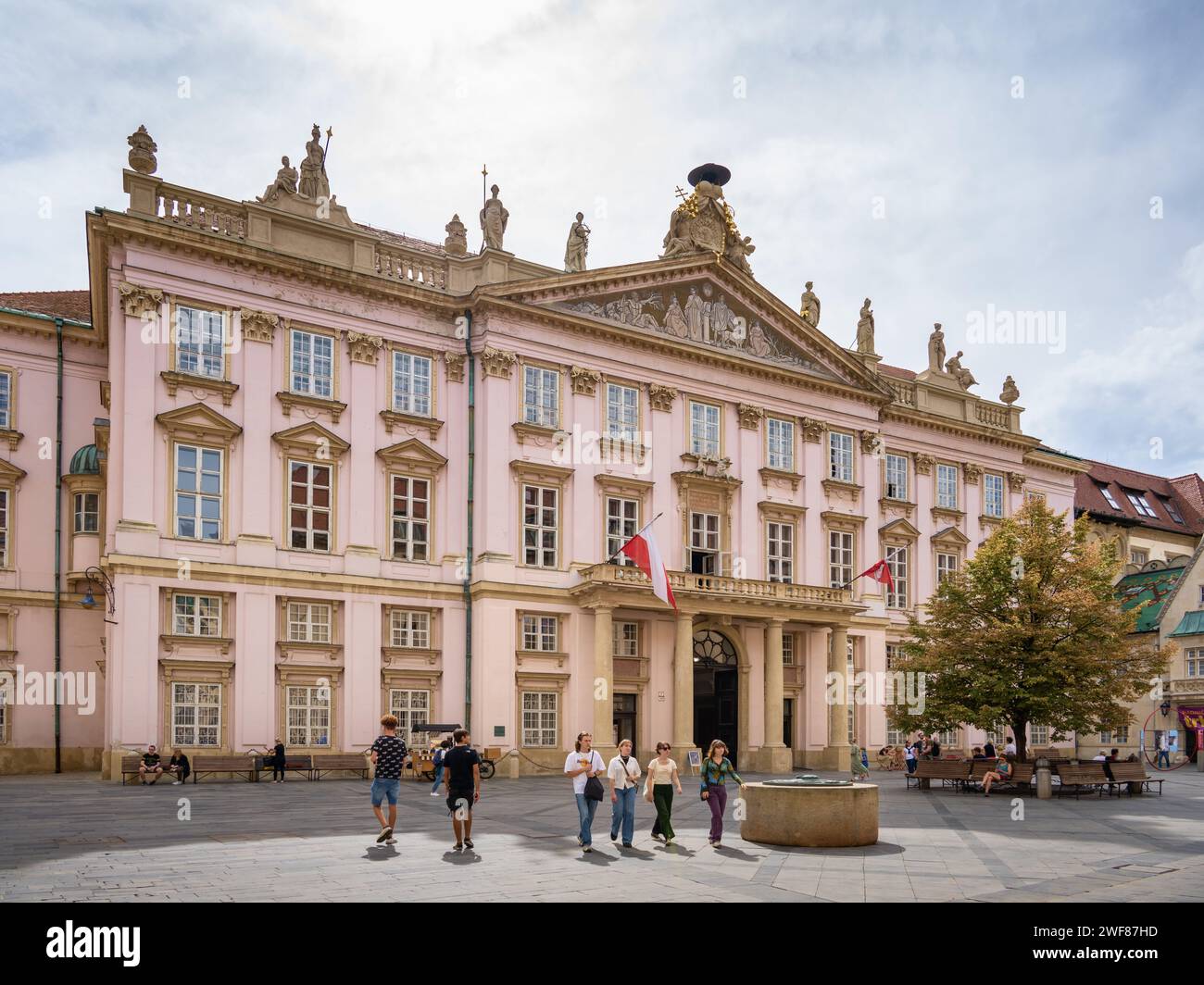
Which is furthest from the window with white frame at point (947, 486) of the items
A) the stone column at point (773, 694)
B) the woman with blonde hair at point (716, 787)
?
the woman with blonde hair at point (716, 787)

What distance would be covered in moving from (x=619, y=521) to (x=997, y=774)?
54.1 feet

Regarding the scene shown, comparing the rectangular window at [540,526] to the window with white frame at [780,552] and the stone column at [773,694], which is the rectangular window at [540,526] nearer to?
the stone column at [773,694]

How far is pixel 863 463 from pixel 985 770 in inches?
786

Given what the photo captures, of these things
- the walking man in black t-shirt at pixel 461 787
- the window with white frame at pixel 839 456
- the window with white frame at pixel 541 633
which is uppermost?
the window with white frame at pixel 839 456

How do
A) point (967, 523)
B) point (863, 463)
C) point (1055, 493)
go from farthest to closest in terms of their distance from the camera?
1. point (1055, 493)
2. point (967, 523)
3. point (863, 463)

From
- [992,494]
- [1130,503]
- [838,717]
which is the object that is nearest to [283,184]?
[838,717]

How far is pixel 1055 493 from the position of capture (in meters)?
62.2

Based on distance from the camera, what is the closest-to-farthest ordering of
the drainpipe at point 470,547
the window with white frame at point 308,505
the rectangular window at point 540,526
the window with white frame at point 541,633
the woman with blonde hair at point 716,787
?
the woman with blonde hair at point 716,787 → the window with white frame at point 308,505 → the drainpipe at point 470,547 → the window with white frame at point 541,633 → the rectangular window at point 540,526

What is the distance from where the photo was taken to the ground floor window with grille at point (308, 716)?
36.1 meters

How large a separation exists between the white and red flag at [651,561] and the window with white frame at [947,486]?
22.9 m

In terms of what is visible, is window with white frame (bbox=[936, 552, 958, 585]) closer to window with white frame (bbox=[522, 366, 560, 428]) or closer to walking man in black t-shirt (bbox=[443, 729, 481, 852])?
window with white frame (bbox=[522, 366, 560, 428])

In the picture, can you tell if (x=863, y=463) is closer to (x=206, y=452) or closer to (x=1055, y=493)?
(x=1055, y=493)
